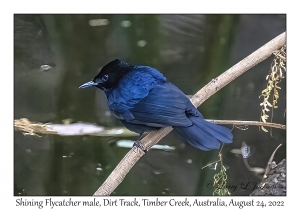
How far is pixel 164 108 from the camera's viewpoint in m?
2.20

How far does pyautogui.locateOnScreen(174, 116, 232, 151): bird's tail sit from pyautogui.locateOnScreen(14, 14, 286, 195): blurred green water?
0.26ft

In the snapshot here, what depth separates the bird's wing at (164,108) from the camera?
2.19 m

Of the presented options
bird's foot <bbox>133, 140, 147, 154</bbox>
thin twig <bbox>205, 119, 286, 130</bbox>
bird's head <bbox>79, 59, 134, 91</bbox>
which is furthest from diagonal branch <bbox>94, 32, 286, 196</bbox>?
bird's head <bbox>79, 59, 134, 91</bbox>

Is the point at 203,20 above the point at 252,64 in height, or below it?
above

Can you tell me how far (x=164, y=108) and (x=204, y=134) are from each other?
215 mm

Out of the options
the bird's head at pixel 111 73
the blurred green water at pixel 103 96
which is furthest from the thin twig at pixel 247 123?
the bird's head at pixel 111 73

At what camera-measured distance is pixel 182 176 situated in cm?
232

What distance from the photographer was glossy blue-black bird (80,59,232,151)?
86.6 inches

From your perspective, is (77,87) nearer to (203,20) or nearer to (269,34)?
(203,20)

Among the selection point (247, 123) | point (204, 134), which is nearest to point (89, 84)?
point (204, 134)
